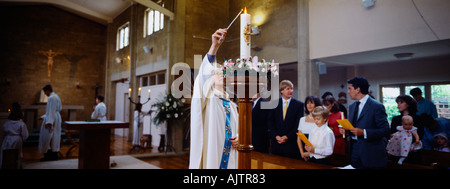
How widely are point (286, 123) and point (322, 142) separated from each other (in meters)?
0.56

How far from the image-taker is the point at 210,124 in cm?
154

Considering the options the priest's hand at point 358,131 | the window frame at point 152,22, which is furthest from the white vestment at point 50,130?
the priest's hand at point 358,131

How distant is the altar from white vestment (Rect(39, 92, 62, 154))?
80.1 inches

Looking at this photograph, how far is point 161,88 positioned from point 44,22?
22.4 ft

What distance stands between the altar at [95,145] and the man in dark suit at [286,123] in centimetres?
228

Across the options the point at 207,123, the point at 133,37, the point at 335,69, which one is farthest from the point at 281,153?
the point at 133,37

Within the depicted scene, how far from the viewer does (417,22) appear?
4.22m

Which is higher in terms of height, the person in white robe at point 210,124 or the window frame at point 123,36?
the window frame at point 123,36

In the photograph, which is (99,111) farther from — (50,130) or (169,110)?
(169,110)

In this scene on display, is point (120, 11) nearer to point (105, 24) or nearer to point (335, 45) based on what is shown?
point (105, 24)

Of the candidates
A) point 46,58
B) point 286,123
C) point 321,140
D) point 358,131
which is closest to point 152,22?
point 46,58

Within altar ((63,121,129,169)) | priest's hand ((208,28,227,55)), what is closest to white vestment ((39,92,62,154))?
altar ((63,121,129,169))

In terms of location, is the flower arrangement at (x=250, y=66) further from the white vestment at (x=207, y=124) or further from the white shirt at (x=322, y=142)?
the white shirt at (x=322, y=142)

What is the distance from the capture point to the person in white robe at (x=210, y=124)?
148 cm
